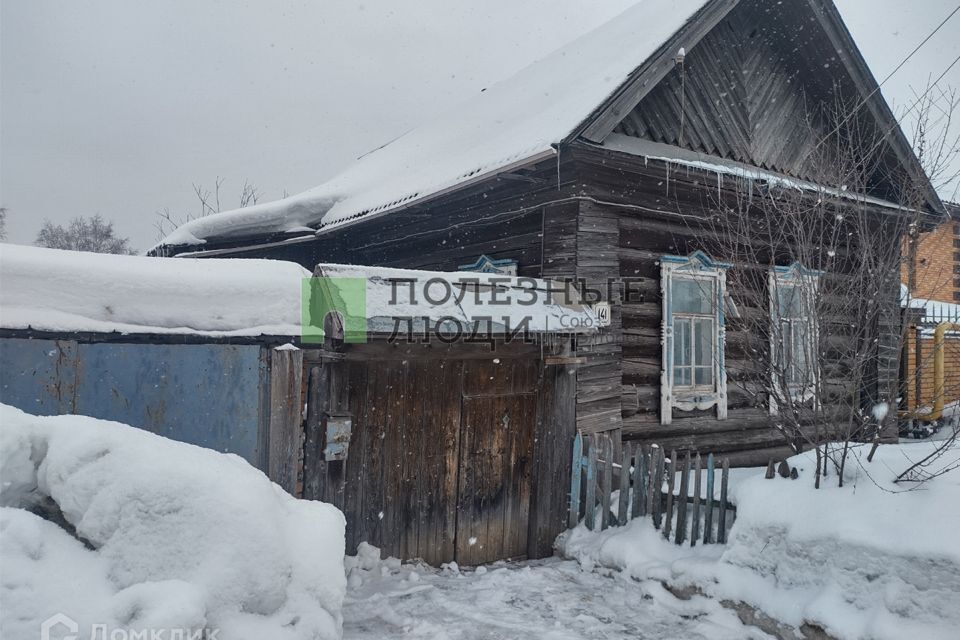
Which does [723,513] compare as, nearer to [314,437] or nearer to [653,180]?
[314,437]

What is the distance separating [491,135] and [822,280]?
4.56 m

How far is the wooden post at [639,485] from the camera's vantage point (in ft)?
16.9

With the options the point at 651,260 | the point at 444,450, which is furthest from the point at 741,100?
the point at 444,450

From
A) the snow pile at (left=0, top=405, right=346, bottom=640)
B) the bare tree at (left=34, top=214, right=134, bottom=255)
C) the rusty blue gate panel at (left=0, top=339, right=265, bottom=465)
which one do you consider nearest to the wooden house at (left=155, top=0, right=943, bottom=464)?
the rusty blue gate panel at (left=0, top=339, right=265, bottom=465)

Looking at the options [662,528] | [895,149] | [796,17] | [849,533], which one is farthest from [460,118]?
[849,533]

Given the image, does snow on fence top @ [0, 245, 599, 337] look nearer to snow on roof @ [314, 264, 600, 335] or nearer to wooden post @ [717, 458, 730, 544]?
snow on roof @ [314, 264, 600, 335]

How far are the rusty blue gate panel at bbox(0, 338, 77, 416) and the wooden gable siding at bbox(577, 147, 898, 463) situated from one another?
468 cm

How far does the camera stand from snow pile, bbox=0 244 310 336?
378 cm

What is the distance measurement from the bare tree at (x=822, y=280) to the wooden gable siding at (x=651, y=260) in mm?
187

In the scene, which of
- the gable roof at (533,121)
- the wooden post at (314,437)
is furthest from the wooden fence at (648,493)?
the gable roof at (533,121)

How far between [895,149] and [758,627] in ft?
23.7

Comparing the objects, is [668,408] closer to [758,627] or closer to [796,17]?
[758,627]

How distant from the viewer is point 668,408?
6.56 m

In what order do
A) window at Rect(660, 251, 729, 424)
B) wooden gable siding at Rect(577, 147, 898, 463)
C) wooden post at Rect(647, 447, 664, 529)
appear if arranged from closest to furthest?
wooden post at Rect(647, 447, 664, 529)
wooden gable siding at Rect(577, 147, 898, 463)
window at Rect(660, 251, 729, 424)
